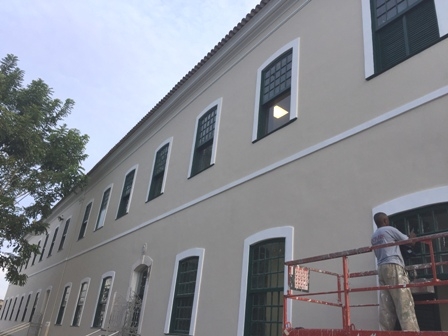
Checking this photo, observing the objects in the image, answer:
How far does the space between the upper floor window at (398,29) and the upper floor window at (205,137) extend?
175 inches

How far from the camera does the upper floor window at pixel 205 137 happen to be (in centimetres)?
1033

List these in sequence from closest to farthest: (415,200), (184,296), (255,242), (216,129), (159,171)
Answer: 1. (415,200)
2. (255,242)
3. (184,296)
4. (216,129)
5. (159,171)

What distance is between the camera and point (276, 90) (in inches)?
335

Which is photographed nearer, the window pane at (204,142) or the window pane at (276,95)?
the window pane at (276,95)

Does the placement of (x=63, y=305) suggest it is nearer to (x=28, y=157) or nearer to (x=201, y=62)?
(x=28, y=157)

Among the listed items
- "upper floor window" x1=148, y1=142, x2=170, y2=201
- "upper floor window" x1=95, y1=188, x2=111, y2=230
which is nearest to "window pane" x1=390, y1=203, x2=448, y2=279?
"upper floor window" x1=148, y1=142, x2=170, y2=201

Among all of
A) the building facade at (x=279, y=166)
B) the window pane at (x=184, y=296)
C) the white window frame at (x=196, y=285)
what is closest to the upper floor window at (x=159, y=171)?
the building facade at (x=279, y=166)

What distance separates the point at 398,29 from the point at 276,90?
2.78 metres

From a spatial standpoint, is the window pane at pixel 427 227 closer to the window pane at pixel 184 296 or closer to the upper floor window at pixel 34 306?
the window pane at pixel 184 296

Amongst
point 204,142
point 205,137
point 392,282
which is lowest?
point 392,282

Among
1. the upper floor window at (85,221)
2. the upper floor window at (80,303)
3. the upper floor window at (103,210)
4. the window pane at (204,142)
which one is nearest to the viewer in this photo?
the window pane at (204,142)

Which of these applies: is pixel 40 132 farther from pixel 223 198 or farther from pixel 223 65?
pixel 223 198

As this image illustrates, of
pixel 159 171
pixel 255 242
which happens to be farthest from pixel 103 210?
pixel 255 242

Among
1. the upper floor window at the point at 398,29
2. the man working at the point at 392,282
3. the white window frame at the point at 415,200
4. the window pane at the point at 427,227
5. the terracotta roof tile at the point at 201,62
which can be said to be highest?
the terracotta roof tile at the point at 201,62
